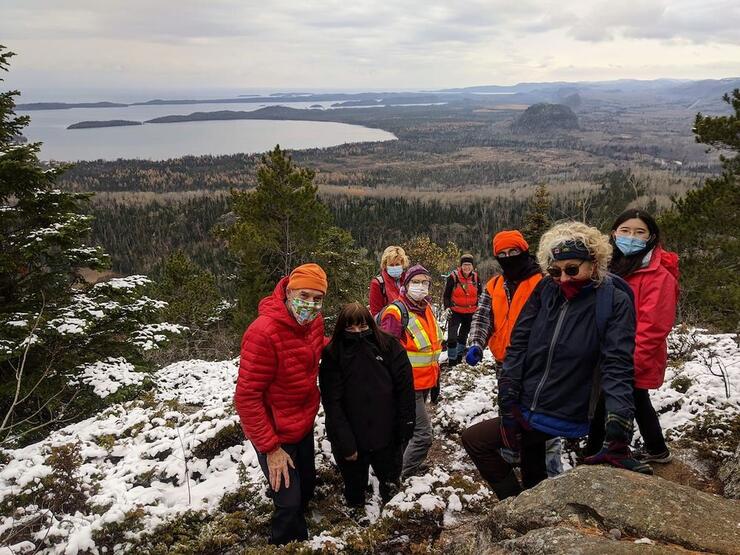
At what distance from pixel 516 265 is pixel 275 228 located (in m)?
13.6

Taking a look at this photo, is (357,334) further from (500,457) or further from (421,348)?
(500,457)

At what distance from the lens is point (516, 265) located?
147 inches

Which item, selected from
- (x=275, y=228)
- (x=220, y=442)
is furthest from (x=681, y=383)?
(x=275, y=228)

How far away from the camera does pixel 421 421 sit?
4137mm

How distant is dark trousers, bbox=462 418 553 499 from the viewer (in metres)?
3.09

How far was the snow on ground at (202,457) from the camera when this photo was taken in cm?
386

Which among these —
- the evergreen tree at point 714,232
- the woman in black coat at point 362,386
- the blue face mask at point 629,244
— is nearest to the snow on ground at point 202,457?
the woman in black coat at point 362,386

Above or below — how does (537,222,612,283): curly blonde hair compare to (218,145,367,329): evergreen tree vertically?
above

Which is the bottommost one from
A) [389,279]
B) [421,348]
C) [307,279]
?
[421,348]

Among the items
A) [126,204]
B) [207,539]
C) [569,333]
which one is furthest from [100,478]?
[126,204]

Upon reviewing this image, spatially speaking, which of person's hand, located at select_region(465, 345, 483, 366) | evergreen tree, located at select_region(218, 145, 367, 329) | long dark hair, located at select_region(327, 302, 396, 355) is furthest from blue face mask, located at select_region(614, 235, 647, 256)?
evergreen tree, located at select_region(218, 145, 367, 329)

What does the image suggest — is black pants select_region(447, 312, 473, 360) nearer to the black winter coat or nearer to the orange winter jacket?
the orange winter jacket

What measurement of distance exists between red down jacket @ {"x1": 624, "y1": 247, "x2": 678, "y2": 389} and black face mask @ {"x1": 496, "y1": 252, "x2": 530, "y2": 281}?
0.82 meters

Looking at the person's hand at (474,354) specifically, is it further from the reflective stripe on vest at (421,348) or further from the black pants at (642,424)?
the black pants at (642,424)
